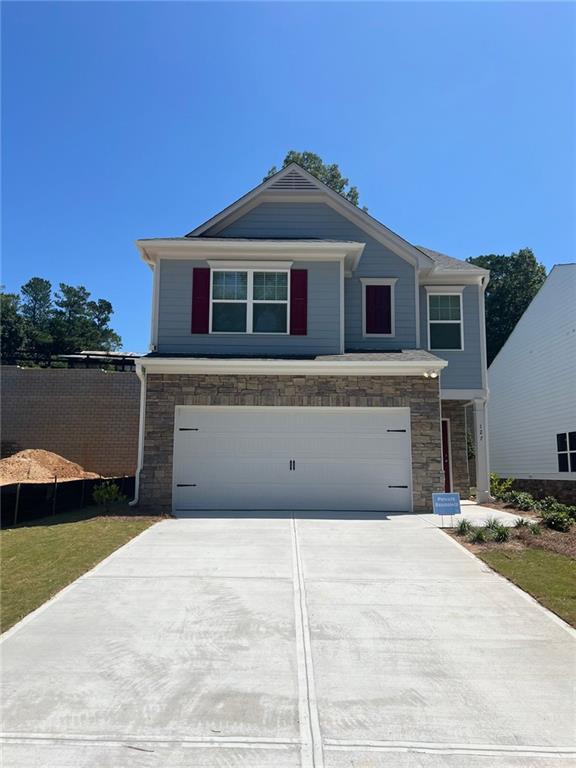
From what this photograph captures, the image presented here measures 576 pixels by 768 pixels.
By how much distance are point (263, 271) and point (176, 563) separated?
8.00m

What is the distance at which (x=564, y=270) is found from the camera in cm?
1703

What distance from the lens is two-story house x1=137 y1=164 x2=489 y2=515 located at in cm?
1186

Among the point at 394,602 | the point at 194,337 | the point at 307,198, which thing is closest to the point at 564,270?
the point at 307,198

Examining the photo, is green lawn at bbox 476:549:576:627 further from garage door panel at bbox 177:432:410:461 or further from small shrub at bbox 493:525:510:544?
garage door panel at bbox 177:432:410:461

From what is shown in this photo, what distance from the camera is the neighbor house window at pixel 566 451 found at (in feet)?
53.8

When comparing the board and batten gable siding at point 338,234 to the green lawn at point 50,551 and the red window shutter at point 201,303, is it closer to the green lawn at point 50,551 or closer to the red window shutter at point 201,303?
the red window shutter at point 201,303

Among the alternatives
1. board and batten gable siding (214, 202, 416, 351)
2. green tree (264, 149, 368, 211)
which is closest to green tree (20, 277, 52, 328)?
green tree (264, 149, 368, 211)

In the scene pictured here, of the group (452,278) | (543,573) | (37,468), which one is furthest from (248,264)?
(37,468)

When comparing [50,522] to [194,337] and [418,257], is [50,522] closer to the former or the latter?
[194,337]

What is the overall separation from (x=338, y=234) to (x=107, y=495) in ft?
29.4

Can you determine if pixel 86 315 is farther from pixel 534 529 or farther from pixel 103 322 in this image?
pixel 534 529

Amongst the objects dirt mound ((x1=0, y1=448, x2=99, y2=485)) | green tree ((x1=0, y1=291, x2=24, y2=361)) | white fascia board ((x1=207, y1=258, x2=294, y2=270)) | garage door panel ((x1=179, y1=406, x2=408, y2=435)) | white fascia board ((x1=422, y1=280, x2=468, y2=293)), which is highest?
green tree ((x1=0, y1=291, x2=24, y2=361))

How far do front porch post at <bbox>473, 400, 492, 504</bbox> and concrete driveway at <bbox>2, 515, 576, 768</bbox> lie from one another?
26.2 ft

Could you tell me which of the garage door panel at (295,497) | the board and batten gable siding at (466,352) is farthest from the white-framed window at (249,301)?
the board and batten gable siding at (466,352)
